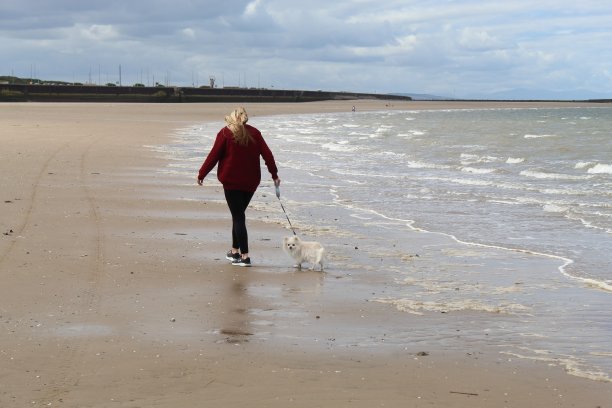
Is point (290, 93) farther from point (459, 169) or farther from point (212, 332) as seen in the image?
point (212, 332)

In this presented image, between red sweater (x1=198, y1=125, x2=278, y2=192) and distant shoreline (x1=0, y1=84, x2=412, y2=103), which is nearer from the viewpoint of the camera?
red sweater (x1=198, y1=125, x2=278, y2=192)

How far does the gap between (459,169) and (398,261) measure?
1372 cm

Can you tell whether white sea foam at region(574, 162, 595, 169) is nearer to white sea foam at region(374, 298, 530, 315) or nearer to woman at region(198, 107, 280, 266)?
woman at region(198, 107, 280, 266)

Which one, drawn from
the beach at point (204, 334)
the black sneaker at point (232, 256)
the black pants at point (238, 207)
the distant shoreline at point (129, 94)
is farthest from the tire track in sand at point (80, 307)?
the distant shoreline at point (129, 94)

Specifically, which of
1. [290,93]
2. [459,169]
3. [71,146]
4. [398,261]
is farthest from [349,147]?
[290,93]

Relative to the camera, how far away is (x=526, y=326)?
682 centimetres

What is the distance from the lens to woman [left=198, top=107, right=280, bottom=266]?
30.2ft

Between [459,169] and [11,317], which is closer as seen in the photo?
[11,317]

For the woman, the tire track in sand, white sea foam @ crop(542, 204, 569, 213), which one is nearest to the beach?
the tire track in sand

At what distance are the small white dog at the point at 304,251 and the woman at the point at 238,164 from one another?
0.45 metres

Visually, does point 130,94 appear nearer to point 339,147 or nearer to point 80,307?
point 339,147

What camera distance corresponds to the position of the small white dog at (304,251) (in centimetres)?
891

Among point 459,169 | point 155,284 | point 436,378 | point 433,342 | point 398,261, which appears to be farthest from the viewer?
point 459,169

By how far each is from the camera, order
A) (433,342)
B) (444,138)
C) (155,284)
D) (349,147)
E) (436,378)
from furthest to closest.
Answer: (444,138), (349,147), (155,284), (433,342), (436,378)
